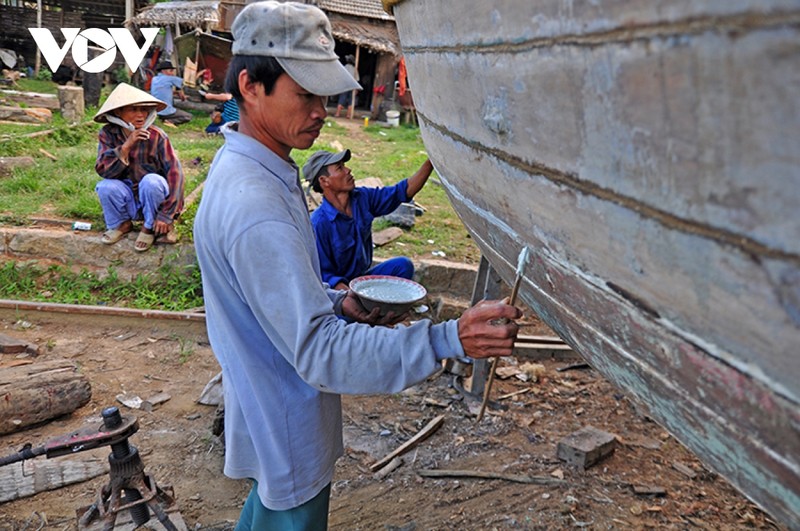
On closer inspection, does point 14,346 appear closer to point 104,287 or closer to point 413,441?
point 104,287

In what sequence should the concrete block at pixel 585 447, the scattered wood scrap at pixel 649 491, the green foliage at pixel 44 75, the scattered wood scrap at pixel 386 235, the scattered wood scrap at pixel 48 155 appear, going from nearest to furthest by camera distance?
the scattered wood scrap at pixel 649 491 → the concrete block at pixel 585 447 → the scattered wood scrap at pixel 386 235 → the scattered wood scrap at pixel 48 155 → the green foliage at pixel 44 75

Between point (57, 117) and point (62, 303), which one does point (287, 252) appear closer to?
point (62, 303)

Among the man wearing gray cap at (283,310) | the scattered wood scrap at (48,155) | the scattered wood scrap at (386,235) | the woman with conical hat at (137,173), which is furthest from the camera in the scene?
the scattered wood scrap at (48,155)

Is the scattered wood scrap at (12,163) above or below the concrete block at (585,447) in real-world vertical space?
above

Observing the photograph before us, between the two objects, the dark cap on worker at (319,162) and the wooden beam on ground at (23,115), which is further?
the wooden beam on ground at (23,115)

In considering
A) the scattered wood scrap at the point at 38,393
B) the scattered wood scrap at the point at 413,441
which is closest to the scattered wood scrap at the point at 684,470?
the scattered wood scrap at the point at 413,441

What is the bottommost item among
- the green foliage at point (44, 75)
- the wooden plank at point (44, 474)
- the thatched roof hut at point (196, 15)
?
the wooden plank at point (44, 474)

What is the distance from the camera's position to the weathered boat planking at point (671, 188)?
633 mm

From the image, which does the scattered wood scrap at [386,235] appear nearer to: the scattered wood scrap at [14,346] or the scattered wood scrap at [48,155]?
the scattered wood scrap at [14,346]

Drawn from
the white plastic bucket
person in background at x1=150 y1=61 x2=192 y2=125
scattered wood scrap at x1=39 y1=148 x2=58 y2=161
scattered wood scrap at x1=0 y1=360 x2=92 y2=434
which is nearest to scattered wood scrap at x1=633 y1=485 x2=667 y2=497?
scattered wood scrap at x1=0 y1=360 x2=92 y2=434

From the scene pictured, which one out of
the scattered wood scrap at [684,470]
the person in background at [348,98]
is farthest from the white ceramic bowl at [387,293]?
the person in background at [348,98]

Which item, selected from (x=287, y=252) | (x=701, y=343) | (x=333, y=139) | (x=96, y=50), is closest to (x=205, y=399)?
(x=287, y=252)

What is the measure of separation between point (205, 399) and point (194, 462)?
0.56 m

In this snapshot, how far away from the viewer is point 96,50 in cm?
1483
